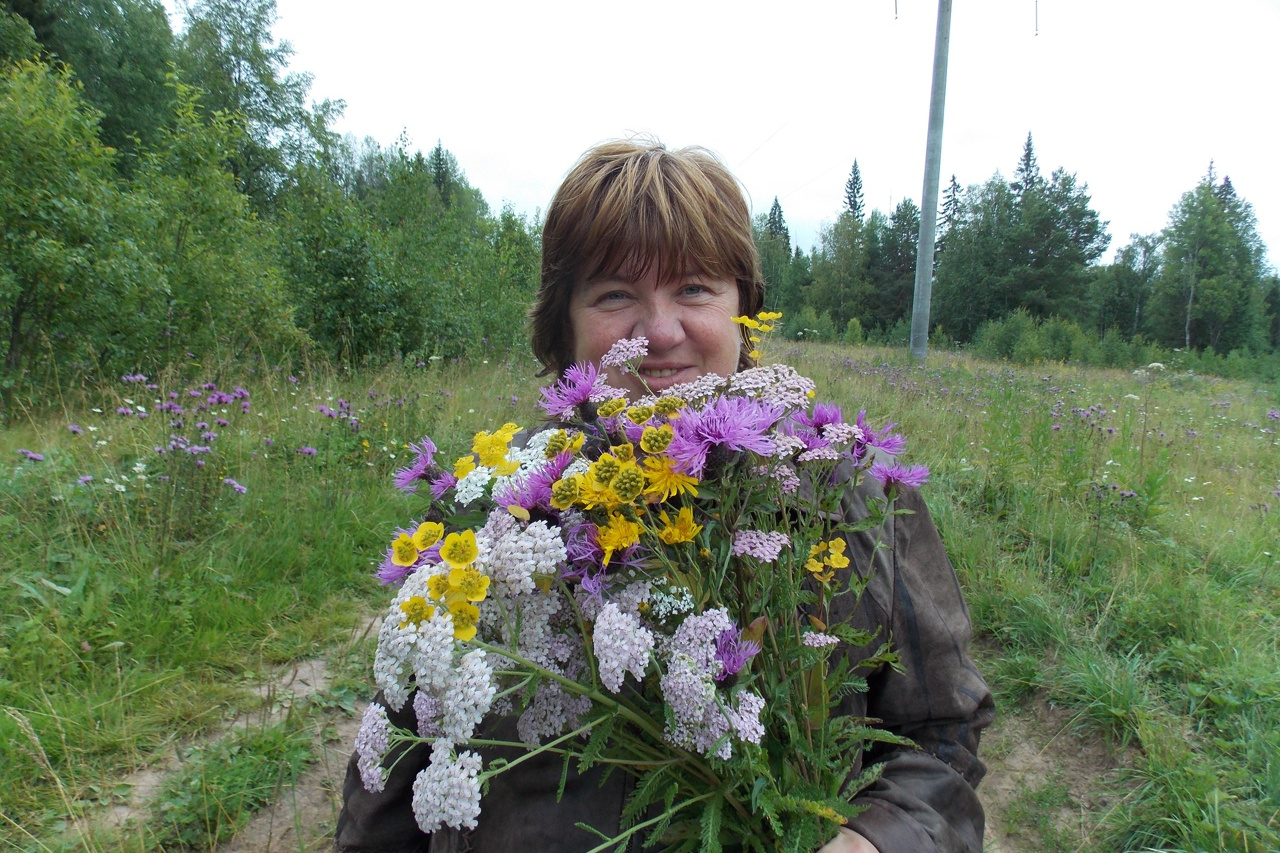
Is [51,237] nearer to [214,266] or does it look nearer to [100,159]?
[100,159]

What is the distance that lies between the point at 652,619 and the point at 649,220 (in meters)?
1.06

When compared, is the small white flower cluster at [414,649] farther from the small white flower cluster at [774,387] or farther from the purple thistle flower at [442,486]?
the small white flower cluster at [774,387]

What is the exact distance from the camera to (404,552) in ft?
2.86

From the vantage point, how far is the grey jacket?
1231mm

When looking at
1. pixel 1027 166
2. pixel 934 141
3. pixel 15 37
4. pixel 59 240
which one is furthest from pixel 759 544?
pixel 1027 166

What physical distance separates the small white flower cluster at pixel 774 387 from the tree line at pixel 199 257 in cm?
799

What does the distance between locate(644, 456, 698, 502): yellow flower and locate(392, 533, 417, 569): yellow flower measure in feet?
1.08

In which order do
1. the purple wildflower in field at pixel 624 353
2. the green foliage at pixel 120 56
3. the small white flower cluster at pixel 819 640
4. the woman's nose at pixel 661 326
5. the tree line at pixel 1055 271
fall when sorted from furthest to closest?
the tree line at pixel 1055 271, the green foliage at pixel 120 56, the woman's nose at pixel 661 326, the purple wildflower in field at pixel 624 353, the small white flower cluster at pixel 819 640

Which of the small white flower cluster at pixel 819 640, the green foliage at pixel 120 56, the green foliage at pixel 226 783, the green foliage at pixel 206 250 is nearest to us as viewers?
the small white flower cluster at pixel 819 640

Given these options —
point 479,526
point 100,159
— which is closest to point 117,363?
point 100,159

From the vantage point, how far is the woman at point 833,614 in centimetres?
124

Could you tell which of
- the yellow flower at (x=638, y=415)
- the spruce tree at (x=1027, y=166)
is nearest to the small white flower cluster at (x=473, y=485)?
the yellow flower at (x=638, y=415)

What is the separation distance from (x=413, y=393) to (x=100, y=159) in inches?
173

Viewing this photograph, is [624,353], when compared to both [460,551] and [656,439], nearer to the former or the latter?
[656,439]
